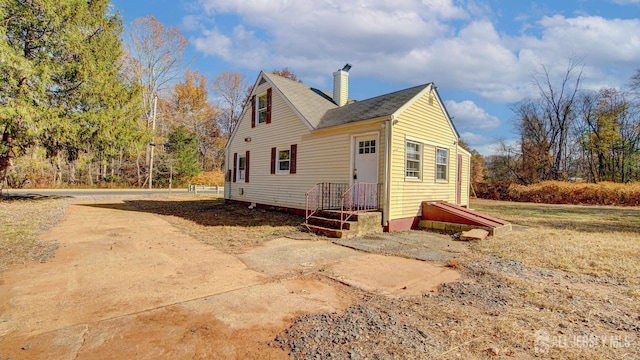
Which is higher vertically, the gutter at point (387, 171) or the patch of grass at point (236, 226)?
the gutter at point (387, 171)

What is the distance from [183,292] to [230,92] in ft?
120

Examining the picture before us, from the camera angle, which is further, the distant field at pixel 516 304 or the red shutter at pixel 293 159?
the red shutter at pixel 293 159

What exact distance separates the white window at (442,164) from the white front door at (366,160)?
305cm

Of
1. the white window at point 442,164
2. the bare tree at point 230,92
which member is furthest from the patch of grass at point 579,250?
the bare tree at point 230,92

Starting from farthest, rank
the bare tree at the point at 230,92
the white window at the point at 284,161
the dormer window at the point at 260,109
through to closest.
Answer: the bare tree at the point at 230,92, the dormer window at the point at 260,109, the white window at the point at 284,161

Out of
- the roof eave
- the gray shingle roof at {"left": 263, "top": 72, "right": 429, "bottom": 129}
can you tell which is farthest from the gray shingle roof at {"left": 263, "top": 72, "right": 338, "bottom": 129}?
the roof eave

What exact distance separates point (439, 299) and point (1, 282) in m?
5.80

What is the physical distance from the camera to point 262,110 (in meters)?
13.8

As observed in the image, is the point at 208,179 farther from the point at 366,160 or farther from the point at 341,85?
the point at 366,160

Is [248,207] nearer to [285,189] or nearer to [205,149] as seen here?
[285,189]

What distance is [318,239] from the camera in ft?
25.2

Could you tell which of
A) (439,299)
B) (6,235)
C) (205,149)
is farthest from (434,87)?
(205,149)

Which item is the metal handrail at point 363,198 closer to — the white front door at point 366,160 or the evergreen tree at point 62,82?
the white front door at point 366,160

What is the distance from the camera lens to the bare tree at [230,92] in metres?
36.9
